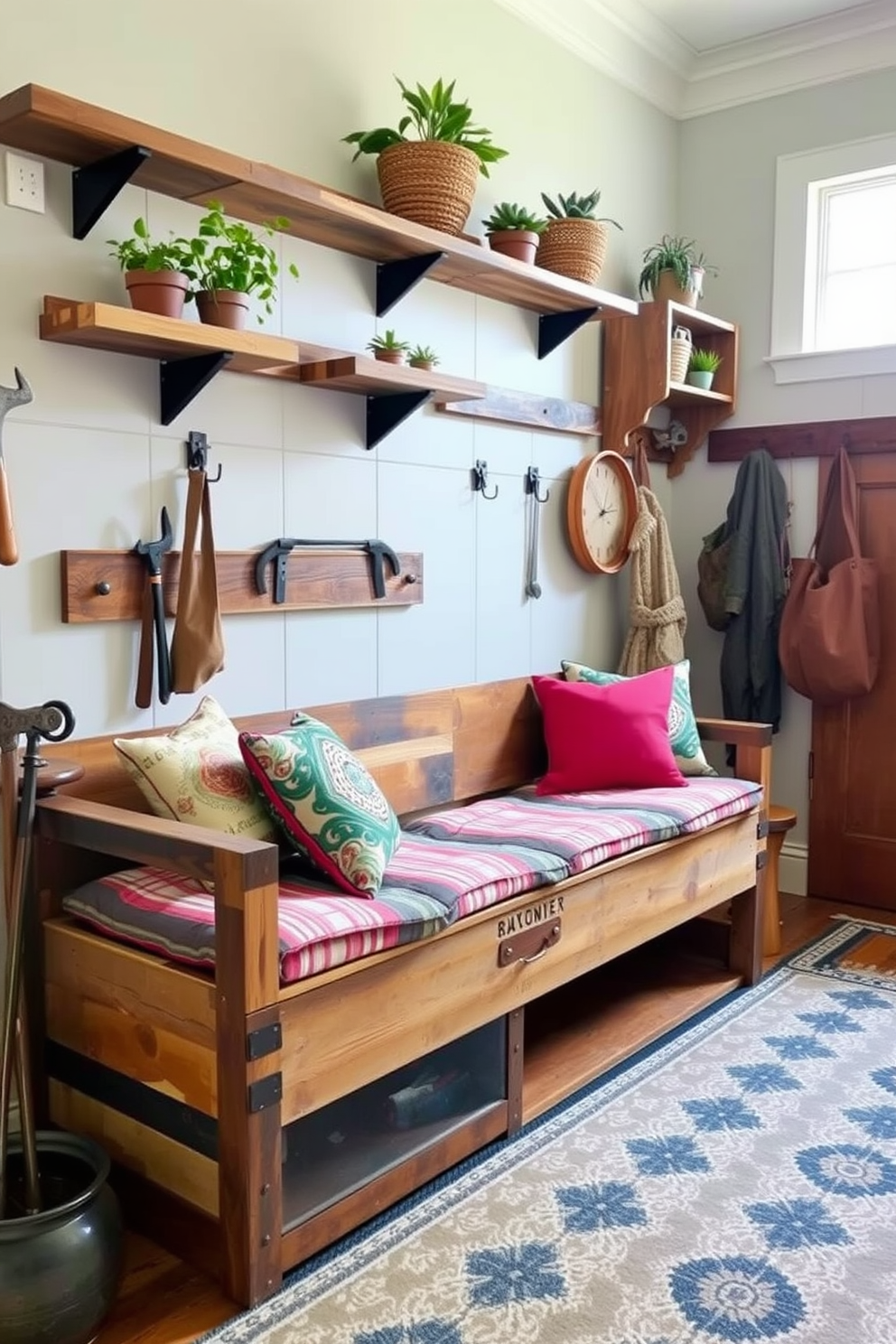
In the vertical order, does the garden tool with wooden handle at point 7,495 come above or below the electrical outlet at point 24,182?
below

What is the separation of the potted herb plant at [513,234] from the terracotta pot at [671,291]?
737mm

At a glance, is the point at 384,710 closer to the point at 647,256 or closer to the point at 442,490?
the point at 442,490

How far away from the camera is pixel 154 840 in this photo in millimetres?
1799

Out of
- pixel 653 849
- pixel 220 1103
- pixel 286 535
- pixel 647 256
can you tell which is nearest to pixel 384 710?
pixel 286 535

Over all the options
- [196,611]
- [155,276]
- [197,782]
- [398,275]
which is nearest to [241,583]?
[196,611]

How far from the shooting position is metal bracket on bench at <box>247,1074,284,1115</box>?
1.69 meters

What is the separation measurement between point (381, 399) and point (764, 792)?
4.84 ft

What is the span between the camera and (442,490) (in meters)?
3.02

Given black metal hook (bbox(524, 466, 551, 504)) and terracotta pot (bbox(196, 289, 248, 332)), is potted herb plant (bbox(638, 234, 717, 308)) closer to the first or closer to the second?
black metal hook (bbox(524, 466, 551, 504))

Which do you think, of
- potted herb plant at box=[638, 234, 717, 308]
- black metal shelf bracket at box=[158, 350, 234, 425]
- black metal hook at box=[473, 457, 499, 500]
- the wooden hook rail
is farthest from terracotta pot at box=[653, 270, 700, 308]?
black metal shelf bracket at box=[158, 350, 234, 425]

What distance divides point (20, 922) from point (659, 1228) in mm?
1167

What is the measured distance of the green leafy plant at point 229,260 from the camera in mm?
2164

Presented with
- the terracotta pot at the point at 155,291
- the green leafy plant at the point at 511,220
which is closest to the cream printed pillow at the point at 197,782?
the terracotta pot at the point at 155,291

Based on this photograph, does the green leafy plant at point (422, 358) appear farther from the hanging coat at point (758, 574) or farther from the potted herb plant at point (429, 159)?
the hanging coat at point (758, 574)
